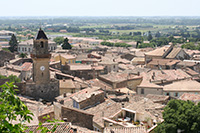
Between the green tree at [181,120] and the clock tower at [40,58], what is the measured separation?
14.8m

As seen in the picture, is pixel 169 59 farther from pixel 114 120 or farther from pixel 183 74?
pixel 114 120

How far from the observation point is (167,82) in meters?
42.7

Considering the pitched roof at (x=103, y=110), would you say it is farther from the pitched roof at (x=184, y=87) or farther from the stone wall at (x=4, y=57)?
the stone wall at (x=4, y=57)

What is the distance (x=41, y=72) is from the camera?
31547mm

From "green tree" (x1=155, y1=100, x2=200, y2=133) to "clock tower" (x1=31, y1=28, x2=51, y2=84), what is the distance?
48.7 ft

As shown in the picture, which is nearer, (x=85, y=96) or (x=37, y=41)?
(x=85, y=96)

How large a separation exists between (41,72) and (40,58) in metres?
1.33

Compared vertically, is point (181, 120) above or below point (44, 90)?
above

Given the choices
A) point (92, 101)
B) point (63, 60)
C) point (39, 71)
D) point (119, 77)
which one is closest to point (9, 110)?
point (92, 101)

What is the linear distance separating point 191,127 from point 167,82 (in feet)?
78.9

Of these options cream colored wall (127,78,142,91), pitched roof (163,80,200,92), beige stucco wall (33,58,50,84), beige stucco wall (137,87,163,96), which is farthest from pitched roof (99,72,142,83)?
beige stucco wall (33,58,50,84)

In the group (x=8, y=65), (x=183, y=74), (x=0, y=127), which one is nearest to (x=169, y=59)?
(x=183, y=74)

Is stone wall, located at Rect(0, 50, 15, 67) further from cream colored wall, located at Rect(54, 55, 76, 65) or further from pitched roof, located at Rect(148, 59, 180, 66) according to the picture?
pitched roof, located at Rect(148, 59, 180, 66)

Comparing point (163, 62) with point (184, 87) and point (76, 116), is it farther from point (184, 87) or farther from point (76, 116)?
point (76, 116)
